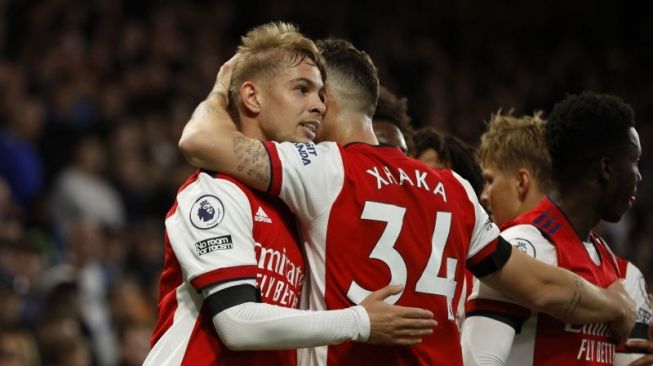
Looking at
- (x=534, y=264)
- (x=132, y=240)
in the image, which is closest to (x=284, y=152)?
(x=534, y=264)

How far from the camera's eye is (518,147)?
4492 mm

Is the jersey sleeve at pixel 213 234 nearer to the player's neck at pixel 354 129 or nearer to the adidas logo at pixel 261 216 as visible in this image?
the adidas logo at pixel 261 216

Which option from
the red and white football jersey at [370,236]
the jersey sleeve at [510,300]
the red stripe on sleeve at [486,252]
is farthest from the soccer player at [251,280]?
the jersey sleeve at [510,300]

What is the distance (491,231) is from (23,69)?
24.1ft

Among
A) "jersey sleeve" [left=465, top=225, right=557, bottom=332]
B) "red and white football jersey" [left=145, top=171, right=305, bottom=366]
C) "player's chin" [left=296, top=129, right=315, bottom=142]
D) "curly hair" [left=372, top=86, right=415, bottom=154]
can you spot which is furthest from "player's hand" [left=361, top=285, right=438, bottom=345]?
"curly hair" [left=372, top=86, right=415, bottom=154]

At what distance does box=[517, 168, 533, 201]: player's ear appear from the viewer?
4.45 m

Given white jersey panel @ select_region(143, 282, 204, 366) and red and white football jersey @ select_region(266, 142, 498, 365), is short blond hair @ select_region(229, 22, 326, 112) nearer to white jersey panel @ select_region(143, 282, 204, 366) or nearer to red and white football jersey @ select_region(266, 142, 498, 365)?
red and white football jersey @ select_region(266, 142, 498, 365)

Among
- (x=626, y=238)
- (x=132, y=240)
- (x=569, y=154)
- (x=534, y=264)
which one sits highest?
(x=569, y=154)

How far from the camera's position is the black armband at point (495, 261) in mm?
3709

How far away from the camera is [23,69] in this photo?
10.0 m

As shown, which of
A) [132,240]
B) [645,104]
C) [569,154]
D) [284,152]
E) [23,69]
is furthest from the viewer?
[645,104]

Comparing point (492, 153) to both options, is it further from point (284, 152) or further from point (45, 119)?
point (45, 119)

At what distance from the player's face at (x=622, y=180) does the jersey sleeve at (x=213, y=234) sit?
4.92ft

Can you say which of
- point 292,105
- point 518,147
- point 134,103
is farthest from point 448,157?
point 134,103
